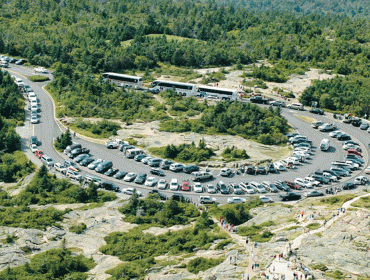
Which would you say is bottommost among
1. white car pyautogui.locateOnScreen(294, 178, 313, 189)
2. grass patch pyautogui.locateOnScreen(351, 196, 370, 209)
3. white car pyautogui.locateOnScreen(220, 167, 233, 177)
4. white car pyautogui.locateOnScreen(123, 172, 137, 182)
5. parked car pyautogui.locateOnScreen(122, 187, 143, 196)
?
parked car pyautogui.locateOnScreen(122, 187, 143, 196)

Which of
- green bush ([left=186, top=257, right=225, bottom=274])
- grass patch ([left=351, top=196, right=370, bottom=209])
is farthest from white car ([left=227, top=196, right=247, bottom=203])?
green bush ([left=186, top=257, right=225, bottom=274])

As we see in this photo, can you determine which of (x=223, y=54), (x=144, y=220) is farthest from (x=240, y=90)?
(x=144, y=220)

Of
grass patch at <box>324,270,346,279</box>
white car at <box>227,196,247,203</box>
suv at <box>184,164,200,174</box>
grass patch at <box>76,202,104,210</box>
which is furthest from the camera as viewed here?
suv at <box>184,164,200,174</box>

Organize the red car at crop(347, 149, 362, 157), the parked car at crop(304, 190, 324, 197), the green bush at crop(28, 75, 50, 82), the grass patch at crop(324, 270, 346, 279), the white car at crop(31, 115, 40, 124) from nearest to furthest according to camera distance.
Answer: the grass patch at crop(324, 270, 346, 279) < the parked car at crop(304, 190, 324, 197) < the red car at crop(347, 149, 362, 157) < the white car at crop(31, 115, 40, 124) < the green bush at crop(28, 75, 50, 82)

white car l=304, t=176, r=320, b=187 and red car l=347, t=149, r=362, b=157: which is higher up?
red car l=347, t=149, r=362, b=157

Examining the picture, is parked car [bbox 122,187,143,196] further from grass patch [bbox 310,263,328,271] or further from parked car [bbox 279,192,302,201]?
grass patch [bbox 310,263,328,271]

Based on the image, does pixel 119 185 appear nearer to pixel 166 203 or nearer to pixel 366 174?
pixel 166 203
